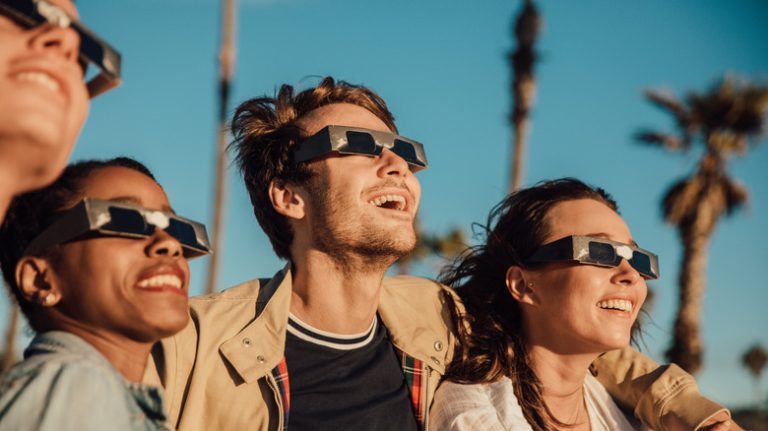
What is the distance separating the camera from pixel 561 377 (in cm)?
491

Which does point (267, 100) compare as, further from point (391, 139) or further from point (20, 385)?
point (20, 385)

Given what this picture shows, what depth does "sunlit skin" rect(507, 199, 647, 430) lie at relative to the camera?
4660 millimetres

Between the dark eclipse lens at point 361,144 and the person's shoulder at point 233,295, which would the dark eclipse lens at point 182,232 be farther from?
the dark eclipse lens at point 361,144

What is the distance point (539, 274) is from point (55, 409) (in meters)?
3.25

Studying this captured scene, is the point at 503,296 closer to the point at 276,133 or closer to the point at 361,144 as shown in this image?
the point at 361,144

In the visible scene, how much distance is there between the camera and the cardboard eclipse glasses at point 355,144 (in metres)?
4.89

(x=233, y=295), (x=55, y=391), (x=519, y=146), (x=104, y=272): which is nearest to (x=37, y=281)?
(x=104, y=272)

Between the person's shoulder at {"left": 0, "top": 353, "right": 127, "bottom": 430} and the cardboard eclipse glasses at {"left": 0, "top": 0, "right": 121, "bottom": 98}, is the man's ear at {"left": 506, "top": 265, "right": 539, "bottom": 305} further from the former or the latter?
the cardboard eclipse glasses at {"left": 0, "top": 0, "right": 121, "bottom": 98}

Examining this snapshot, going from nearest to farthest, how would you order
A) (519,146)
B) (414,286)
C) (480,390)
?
(480,390)
(414,286)
(519,146)

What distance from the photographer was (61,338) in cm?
286

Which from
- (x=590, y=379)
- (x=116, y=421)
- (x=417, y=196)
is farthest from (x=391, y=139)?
(x=116, y=421)

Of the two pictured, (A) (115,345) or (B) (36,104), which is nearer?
(B) (36,104)

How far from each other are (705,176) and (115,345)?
23.9m

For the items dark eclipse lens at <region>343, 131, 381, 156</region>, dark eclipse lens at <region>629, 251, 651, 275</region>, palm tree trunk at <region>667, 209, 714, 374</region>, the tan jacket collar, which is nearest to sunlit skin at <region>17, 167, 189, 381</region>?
the tan jacket collar
